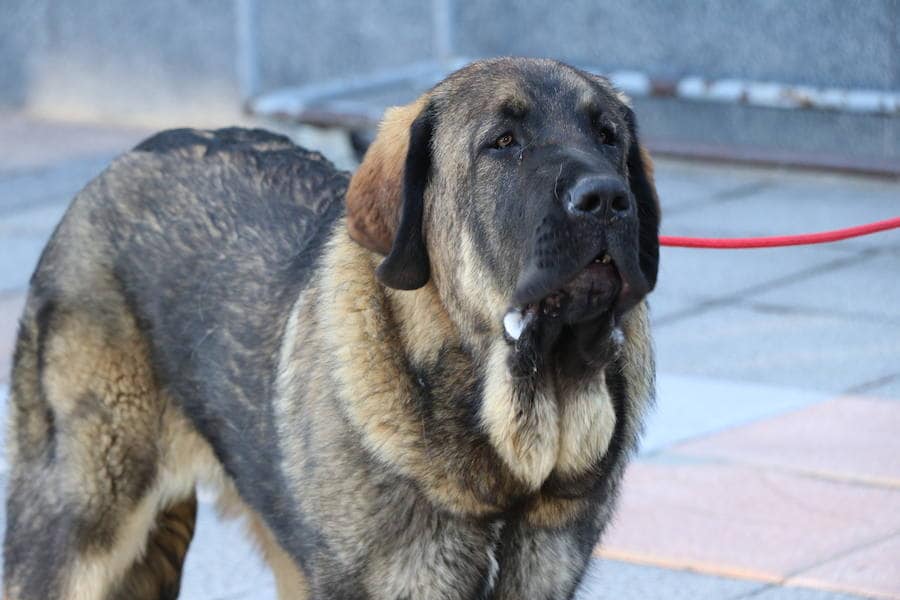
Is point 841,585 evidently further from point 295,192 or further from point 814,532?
point 295,192

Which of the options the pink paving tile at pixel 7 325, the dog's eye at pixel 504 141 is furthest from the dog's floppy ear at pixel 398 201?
the pink paving tile at pixel 7 325

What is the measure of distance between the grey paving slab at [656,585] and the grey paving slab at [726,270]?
2.77 meters

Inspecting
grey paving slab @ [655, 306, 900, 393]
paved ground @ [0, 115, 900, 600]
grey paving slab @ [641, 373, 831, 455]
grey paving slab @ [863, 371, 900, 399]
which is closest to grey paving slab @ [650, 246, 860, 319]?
paved ground @ [0, 115, 900, 600]

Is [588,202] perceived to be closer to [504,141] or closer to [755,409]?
[504,141]

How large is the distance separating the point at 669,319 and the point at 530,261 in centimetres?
431

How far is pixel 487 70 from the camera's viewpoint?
4.10 meters

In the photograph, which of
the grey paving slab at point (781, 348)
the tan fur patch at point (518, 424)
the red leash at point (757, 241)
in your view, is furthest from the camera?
the grey paving slab at point (781, 348)

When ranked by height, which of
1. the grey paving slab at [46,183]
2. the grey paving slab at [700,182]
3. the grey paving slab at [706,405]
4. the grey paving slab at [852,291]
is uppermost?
the grey paving slab at [706,405]

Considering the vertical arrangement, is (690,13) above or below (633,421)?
below

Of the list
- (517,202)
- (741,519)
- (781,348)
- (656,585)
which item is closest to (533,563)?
(517,202)

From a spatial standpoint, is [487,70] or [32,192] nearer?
[487,70]

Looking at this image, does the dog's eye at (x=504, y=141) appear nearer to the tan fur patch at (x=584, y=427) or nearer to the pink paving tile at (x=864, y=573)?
the tan fur patch at (x=584, y=427)

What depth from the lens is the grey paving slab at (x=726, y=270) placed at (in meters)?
8.25

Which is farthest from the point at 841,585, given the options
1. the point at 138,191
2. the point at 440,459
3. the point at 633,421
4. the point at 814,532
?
the point at 138,191
